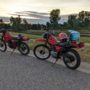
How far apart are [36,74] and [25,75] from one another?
0.27 metres

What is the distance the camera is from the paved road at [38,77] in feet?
18.3

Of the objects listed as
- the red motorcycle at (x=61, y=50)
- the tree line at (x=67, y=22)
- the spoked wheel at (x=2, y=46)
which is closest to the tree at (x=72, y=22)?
the tree line at (x=67, y=22)

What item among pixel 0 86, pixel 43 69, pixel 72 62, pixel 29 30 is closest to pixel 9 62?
pixel 43 69

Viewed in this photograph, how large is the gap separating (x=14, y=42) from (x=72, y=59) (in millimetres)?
3258

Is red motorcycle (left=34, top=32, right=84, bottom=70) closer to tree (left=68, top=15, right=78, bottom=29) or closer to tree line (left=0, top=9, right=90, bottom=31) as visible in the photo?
tree line (left=0, top=9, right=90, bottom=31)

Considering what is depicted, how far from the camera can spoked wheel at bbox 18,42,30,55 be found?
9562 mm

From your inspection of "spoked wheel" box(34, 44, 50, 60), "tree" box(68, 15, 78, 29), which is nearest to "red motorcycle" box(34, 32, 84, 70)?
"spoked wheel" box(34, 44, 50, 60)

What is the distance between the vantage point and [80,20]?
2350 centimetres

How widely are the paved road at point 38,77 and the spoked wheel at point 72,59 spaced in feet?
0.54

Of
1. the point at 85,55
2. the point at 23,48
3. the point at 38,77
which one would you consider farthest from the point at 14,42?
the point at 38,77

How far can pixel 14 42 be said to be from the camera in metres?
10.0

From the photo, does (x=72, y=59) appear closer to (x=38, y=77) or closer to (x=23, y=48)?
(x=38, y=77)

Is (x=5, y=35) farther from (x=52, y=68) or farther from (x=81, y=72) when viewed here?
(x=81, y=72)

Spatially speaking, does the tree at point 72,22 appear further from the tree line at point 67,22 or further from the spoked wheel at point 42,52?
the spoked wheel at point 42,52
